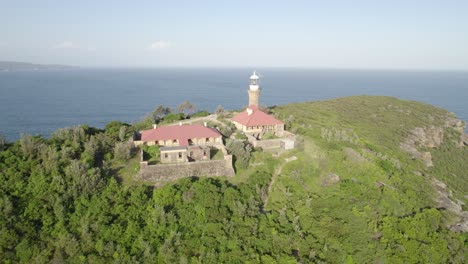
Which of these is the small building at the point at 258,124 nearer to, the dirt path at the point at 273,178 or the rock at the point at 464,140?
the dirt path at the point at 273,178

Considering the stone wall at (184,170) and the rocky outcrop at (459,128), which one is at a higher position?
the stone wall at (184,170)

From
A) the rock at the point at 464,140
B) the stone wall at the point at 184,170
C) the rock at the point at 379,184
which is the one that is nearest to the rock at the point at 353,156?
the rock at the point at 379,184

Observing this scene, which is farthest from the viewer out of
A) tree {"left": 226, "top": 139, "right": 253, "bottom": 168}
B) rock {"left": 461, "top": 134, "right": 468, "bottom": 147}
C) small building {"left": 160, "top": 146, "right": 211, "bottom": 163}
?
rock {"left": 461, "top": 134, "right": 468, "bottom": 147}

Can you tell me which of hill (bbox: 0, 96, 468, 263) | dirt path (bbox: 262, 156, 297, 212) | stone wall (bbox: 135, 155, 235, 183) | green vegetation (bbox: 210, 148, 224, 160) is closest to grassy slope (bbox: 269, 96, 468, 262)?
hill (bbox: 0, 96, 468, 263)

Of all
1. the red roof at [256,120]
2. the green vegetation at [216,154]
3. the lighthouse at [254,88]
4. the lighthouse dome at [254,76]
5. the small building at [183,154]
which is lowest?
the green vegetation at [216,154]

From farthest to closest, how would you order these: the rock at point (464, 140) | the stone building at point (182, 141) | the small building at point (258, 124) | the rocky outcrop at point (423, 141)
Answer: the rock at point (464, 140), the rocky outcrop at point (423, 141), the small building at point (258, 124), the stone building at point (182, 141)

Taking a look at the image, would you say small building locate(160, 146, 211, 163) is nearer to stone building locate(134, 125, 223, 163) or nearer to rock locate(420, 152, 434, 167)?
stone building locate(134, 125, 223, 163)
